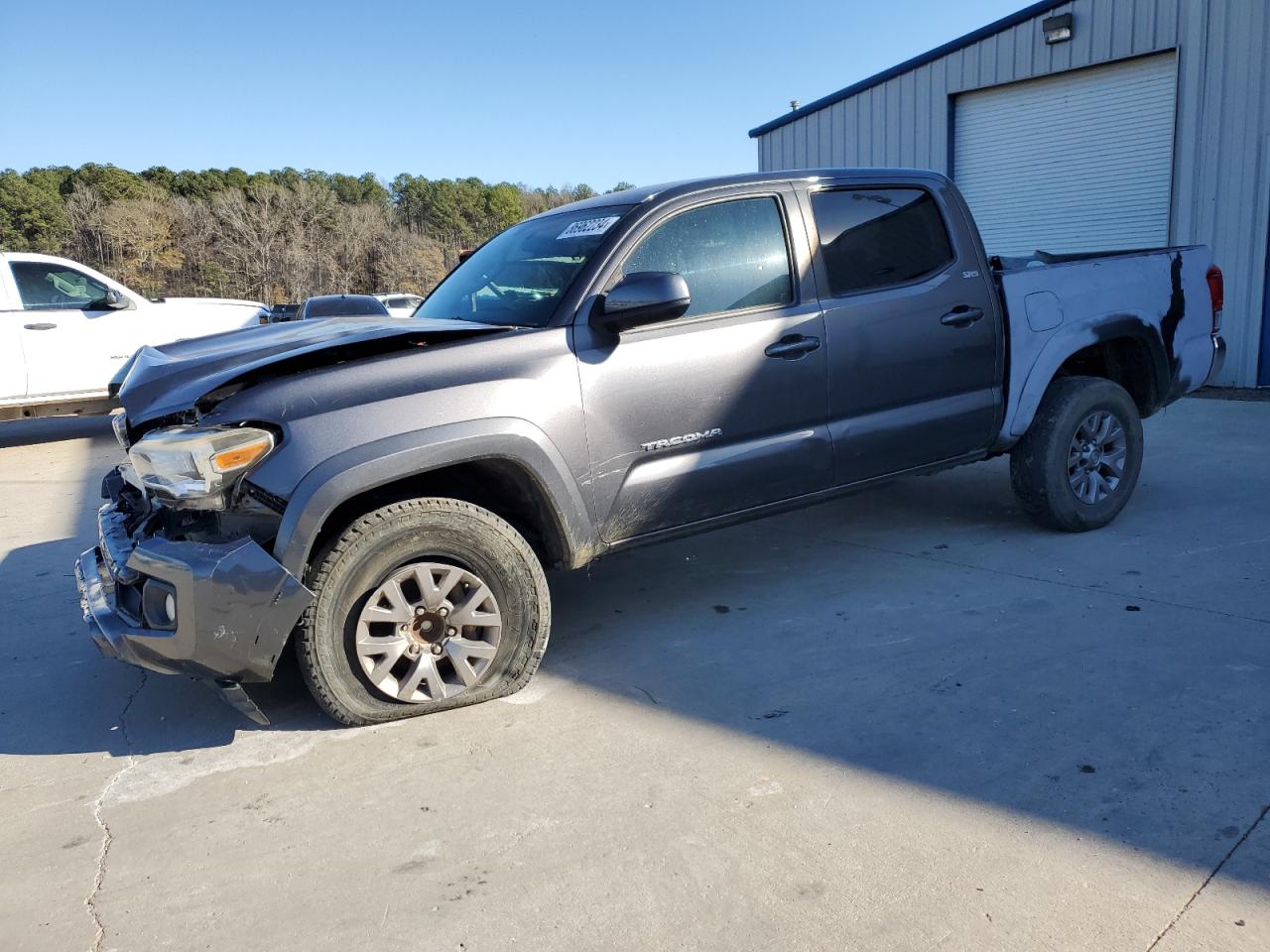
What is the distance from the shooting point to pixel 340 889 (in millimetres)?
2566

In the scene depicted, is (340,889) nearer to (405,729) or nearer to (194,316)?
(405,729)

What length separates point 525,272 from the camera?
14.0ft

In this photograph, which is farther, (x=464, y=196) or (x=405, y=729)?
(x=464, y=196)

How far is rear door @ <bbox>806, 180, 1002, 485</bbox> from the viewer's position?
4.37m

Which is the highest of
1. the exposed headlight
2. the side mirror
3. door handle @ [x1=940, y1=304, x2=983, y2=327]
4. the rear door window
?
the rear door window

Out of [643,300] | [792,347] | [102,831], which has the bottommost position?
[102,831]

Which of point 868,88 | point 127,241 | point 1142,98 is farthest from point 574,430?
point 127,241

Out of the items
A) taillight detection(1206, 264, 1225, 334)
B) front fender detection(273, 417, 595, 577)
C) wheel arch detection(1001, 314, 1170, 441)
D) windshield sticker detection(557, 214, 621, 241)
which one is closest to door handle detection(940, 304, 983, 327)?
wheel arch detection(1001, 314, 1170, 441)

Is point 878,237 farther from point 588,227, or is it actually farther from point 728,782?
point 728,782

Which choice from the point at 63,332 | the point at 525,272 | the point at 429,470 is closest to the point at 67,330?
the point at 63,332

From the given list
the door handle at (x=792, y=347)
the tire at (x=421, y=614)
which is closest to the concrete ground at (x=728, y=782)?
the tire at (x=421, y=614)

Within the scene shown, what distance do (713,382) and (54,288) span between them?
8677 mm

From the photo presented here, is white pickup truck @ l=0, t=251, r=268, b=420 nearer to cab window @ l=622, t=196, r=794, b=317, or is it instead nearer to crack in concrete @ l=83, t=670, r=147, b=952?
crack in concrete @ l=83, t=670, r=147, b=952

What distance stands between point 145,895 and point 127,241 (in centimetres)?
4335
